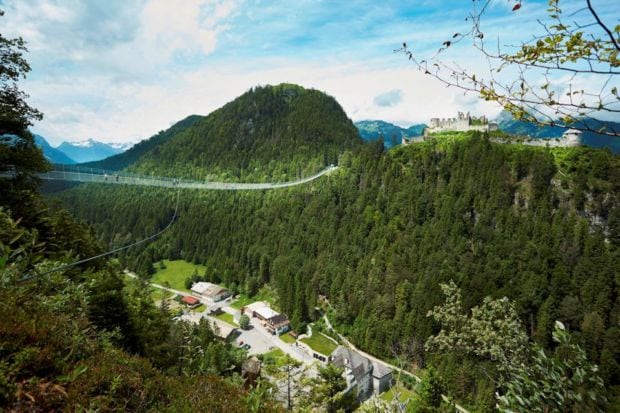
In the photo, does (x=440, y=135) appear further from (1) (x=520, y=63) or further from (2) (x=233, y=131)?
(2) (x=233, y=131)

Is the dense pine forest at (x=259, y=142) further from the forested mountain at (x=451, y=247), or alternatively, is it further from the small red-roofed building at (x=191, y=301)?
the small red-roofed building at (x=191, y=301)

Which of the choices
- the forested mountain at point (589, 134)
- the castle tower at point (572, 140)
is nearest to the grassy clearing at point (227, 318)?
the forested mountain at point (589, 134)

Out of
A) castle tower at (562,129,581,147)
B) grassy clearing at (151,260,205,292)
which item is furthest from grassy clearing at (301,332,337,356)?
castle tower at (562,129,581,147)

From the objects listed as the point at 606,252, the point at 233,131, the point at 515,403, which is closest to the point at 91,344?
the point at 515,403

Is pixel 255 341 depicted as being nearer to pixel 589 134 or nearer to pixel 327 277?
pixel 327 277

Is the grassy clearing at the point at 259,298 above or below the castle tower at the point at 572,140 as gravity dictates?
below

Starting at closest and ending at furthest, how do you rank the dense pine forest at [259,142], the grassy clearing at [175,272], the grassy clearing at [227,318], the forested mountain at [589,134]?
the forested mountain at [589,134], the grassy clearing at [227,318], the grassy clearing at [175,272], the dense pine forest at [259,142]
